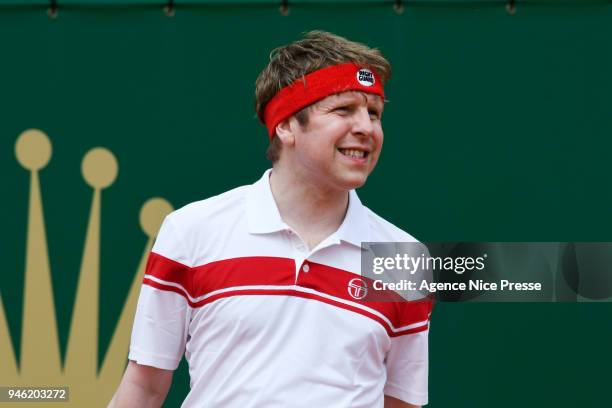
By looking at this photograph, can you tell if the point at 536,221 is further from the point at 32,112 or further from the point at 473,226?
the point at 32,112

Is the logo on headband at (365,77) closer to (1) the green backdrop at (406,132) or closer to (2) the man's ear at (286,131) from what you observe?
(2) the man's ear at (286,131)

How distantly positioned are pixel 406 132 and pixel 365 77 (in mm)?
1162

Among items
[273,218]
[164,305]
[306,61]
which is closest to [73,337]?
[164,305]

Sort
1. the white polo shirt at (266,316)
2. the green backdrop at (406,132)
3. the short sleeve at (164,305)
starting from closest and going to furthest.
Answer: the white polo shirt at (266,316)
the short sleeve at (164,305)
the green backdrop at (406,132)

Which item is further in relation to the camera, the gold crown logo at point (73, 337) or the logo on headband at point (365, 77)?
the gold crown logo at point (73, 337)

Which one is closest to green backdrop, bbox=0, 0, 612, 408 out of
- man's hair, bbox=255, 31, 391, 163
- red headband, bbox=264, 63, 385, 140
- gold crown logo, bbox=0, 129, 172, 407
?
gold crown logo, bbox=0, 129, 172, 407

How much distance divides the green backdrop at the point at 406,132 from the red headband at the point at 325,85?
44.4 inches

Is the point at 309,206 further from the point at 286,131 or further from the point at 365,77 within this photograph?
the point at 365,77

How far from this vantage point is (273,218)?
2.12 meters

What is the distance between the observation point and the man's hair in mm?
2188

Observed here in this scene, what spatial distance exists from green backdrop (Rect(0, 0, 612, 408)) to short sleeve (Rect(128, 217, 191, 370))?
1.19 m

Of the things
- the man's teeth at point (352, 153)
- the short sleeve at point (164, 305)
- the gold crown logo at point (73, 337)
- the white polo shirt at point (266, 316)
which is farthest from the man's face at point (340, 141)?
the gold crown logo at point (73, 337)

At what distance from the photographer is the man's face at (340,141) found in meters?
2.07

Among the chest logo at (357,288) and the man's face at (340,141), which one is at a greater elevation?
the man's face at (340,141)
